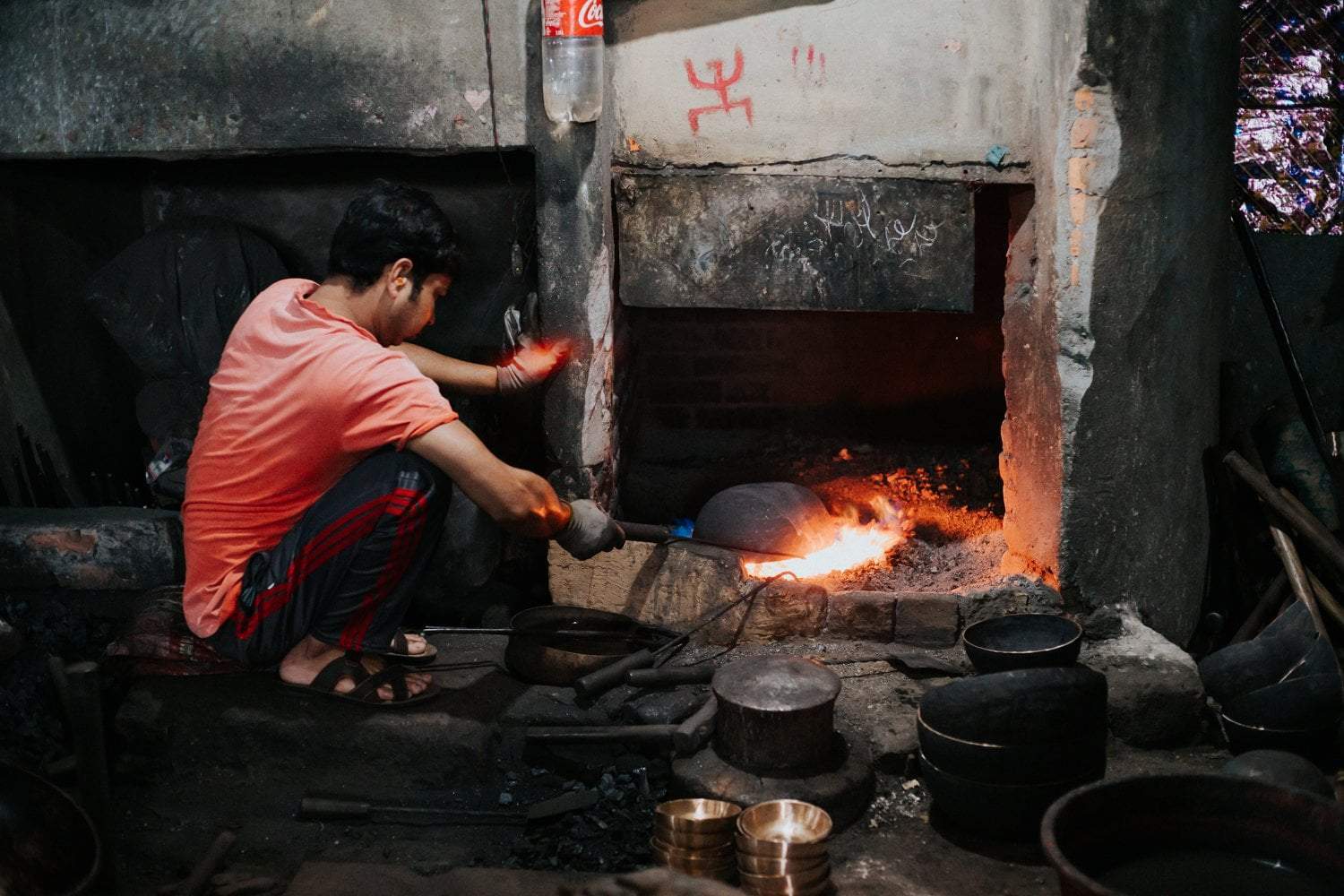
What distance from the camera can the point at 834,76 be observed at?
161 inches

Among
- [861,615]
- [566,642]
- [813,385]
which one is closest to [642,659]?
[566,642]

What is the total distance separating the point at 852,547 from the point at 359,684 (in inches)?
86.3

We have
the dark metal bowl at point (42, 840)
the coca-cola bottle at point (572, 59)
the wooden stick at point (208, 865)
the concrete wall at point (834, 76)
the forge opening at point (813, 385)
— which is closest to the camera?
the dark metal bowl at point (42, 840)

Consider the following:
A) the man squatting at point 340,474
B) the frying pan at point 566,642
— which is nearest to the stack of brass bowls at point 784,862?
the frying pan at point 566,642

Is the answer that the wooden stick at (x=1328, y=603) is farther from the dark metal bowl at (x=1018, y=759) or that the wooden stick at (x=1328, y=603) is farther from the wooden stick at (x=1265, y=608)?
the dark metal bowl at (x=1018, y=759)

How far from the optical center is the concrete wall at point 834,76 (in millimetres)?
4035

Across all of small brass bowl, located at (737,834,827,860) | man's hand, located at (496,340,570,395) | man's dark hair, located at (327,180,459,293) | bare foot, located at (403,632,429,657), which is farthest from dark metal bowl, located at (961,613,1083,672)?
man's dark hair, located at (327,180,459,293)

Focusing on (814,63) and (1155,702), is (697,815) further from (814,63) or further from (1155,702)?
(814,63)

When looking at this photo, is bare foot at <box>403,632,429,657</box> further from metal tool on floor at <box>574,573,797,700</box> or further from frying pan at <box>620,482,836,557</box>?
frying pan at <box>620,482,836,557</box>

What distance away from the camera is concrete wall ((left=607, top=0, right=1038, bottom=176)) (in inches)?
159

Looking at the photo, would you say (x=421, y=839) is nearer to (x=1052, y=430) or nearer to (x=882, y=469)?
(x=1052, y=430)

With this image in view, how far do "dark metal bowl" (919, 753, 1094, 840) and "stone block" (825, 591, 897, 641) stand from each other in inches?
42.0

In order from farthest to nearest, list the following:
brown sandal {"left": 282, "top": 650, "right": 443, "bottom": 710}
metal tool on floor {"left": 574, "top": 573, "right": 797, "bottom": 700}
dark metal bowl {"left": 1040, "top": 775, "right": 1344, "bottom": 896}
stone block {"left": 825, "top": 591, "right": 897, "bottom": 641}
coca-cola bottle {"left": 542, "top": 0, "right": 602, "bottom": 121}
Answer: stone block {"left": 825, "top": 591, "right": 897, "bottom": 641}, coca-cola bottle {"left": 542, "top": 0, "right": 602, "bottom": 121}, metal tool on floor {"left": 574, "top": 573, "right": 797, "bottom": 700}, brown sandal {"left": 282, "top": 650, "right": 443, "bottom": 710}, dark metal bowl {"left": 1040, "top": 775, "right": 1344, "bottom": 896}

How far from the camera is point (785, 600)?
13.6 feet
